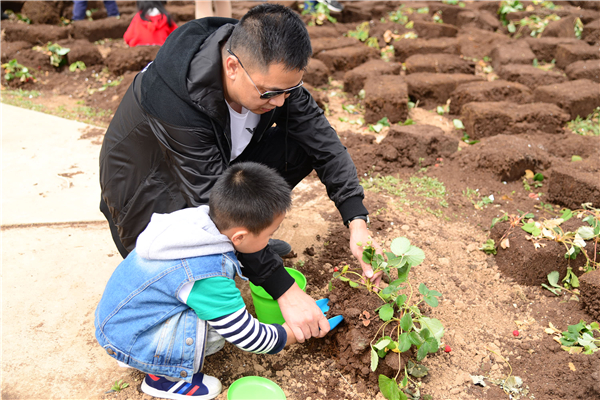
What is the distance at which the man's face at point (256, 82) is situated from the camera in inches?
68.2

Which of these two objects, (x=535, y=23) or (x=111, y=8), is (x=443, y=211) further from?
(x=111, y=8)

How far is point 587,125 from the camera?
406 cm

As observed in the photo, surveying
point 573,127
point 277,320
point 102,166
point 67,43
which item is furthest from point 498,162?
point 67,43

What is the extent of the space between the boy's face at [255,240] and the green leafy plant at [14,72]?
465cm

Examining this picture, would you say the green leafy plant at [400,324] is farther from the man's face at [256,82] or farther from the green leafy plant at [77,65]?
the green leafy plant at [77,65]

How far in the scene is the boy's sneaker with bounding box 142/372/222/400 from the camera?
1.75 meters

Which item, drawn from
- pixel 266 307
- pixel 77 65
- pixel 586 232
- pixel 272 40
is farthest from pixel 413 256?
pixel 77 65

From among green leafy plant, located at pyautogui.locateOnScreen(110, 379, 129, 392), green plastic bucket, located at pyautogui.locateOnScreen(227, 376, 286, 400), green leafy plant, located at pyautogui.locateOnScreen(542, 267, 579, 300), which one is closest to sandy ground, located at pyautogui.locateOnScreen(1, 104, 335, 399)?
green leafy plant, located at pyautogui.locateOnScreen(110, 379, 129, 392)

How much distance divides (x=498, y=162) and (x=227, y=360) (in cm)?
236

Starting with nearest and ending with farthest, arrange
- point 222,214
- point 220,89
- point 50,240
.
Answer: point 222,214, point 220,89, point 50,240

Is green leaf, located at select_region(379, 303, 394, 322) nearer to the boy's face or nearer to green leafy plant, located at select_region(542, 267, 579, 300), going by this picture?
the boy's face

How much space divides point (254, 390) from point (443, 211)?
177 cm

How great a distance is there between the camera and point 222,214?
5.25 feet

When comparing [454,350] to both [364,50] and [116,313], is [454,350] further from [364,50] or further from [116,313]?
[364,50]
